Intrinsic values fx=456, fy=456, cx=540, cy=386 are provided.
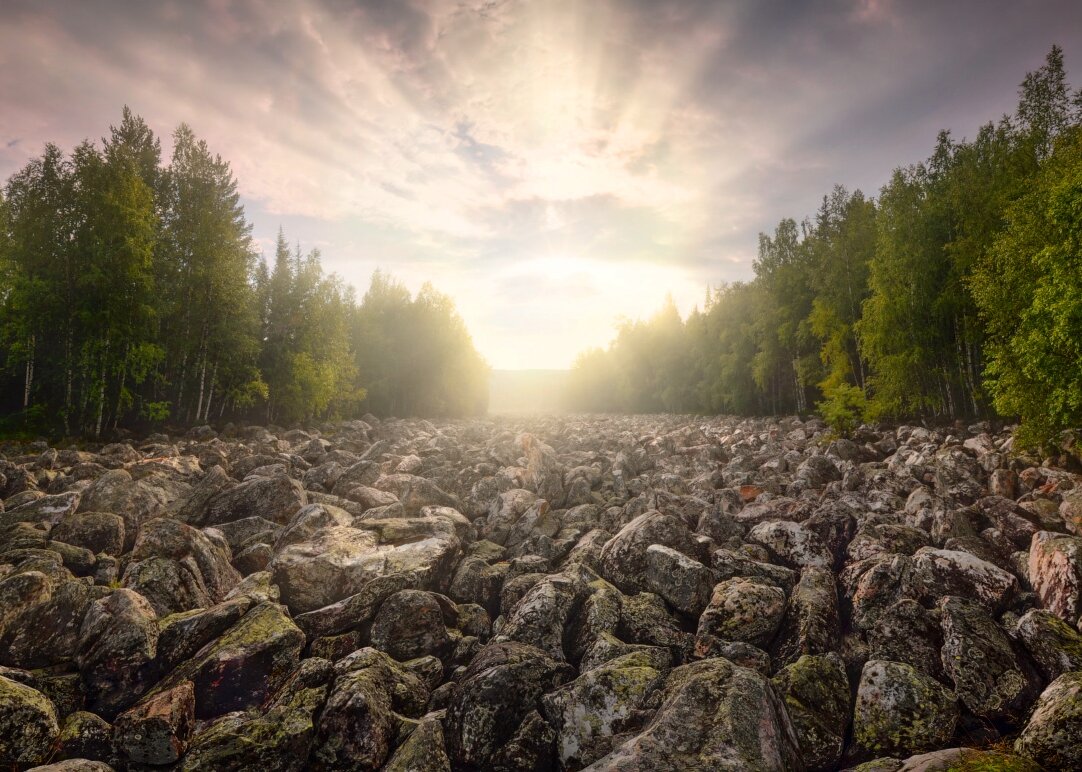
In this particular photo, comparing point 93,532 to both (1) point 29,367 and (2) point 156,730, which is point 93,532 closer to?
(2) point 156,730

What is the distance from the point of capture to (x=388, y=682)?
192 inches

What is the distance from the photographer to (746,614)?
5.88 meters

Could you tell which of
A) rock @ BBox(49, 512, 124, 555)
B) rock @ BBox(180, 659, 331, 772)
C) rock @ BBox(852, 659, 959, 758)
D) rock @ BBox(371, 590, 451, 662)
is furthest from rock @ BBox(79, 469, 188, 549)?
rock @ BBox(852, 659, 959, 758)

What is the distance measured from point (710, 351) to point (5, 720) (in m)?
66.2

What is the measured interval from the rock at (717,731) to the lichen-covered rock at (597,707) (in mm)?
398

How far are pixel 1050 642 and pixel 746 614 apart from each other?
2944mm

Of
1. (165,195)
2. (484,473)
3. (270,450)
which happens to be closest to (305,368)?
(165,195)

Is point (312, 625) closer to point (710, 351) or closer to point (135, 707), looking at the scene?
point (135, 707)

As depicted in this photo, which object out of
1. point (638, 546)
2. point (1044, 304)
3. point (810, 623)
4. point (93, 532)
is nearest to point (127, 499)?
point (93, 532)

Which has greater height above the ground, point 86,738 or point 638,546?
point 638,546

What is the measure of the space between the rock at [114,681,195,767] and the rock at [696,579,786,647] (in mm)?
5711

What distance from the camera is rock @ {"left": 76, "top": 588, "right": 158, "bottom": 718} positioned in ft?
16.6

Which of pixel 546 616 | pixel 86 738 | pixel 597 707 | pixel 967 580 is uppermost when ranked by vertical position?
pixel 967 580

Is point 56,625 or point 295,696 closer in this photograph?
point 295,696
